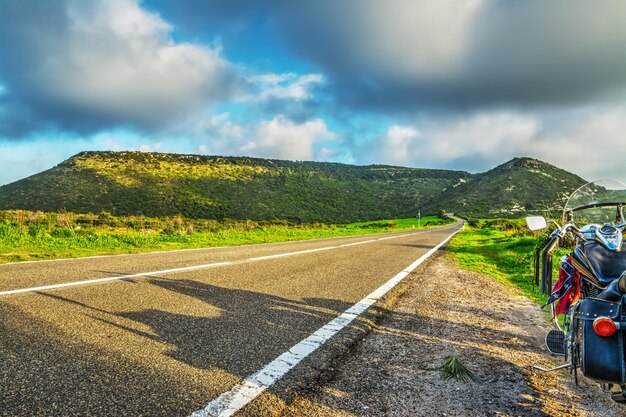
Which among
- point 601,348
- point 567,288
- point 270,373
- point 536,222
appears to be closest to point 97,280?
point 270,373

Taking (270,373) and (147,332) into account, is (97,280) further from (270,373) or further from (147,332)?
(270,373)

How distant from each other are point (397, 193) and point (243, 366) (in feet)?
353

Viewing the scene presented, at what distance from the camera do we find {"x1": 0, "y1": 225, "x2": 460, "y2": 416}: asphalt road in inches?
100

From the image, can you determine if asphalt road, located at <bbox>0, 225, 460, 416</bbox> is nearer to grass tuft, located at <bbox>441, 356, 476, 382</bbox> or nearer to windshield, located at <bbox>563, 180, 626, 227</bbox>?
grass tuft, located at <bbox>441, 356, 476, 382</bbox>

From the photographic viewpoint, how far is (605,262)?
283 cm

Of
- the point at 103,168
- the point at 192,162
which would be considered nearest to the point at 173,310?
the point at 103,168

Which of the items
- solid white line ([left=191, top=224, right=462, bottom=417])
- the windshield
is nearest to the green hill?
solid white line ([left=191, top=224, right=462, bottom=417])

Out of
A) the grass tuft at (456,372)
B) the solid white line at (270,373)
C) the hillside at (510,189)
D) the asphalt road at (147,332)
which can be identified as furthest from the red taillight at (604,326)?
the hillside at (510,189)

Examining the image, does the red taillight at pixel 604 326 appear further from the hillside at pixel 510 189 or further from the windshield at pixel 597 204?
the hillside at pixel 510 189

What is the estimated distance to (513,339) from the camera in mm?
4234

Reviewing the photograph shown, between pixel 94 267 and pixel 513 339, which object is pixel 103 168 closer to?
pixel 94 267

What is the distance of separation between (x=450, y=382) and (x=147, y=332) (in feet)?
9.35

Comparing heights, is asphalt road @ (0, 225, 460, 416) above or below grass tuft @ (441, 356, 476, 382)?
above

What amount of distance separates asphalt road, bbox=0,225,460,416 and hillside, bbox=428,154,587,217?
78325 mm
